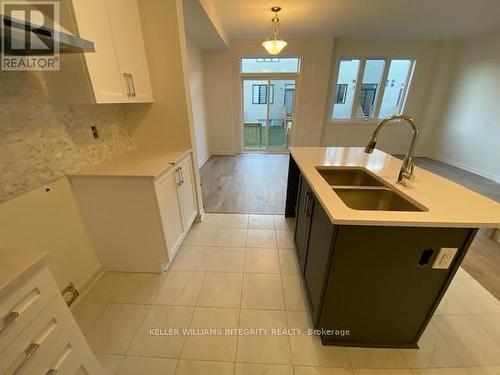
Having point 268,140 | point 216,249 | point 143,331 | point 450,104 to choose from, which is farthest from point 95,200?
point 450,104

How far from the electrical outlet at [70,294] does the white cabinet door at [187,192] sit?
0.95 meters

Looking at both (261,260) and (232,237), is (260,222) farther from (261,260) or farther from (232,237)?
(261,260)

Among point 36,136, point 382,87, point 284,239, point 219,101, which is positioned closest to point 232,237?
point 284,239

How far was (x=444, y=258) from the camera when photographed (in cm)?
100

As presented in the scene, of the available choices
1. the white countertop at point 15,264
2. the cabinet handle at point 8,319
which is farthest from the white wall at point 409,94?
the cabinet handle at point 8,319

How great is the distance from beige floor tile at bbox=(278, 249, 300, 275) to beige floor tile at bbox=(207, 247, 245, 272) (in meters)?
0.38

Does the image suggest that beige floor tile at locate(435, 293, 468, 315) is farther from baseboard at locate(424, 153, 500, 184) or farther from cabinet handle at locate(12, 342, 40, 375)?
baseboard at locate(424, 153, 500, 184)

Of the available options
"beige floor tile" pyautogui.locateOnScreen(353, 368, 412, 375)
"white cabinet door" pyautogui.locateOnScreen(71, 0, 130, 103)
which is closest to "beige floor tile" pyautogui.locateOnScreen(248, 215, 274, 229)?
"beige floor tile" pyautogui.locateOnScreen(353, 368, 412, 375)

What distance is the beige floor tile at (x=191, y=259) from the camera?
1.91 meters

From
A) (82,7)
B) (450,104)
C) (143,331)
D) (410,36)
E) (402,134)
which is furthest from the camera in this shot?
(402,134)

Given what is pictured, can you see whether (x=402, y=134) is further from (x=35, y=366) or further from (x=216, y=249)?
(x=35, y=366)

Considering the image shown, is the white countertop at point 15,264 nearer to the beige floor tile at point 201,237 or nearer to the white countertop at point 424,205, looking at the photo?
the white countertop at point 424,205

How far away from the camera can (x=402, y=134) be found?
5566 millimetres

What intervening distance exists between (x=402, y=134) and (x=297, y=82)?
3225 mm
